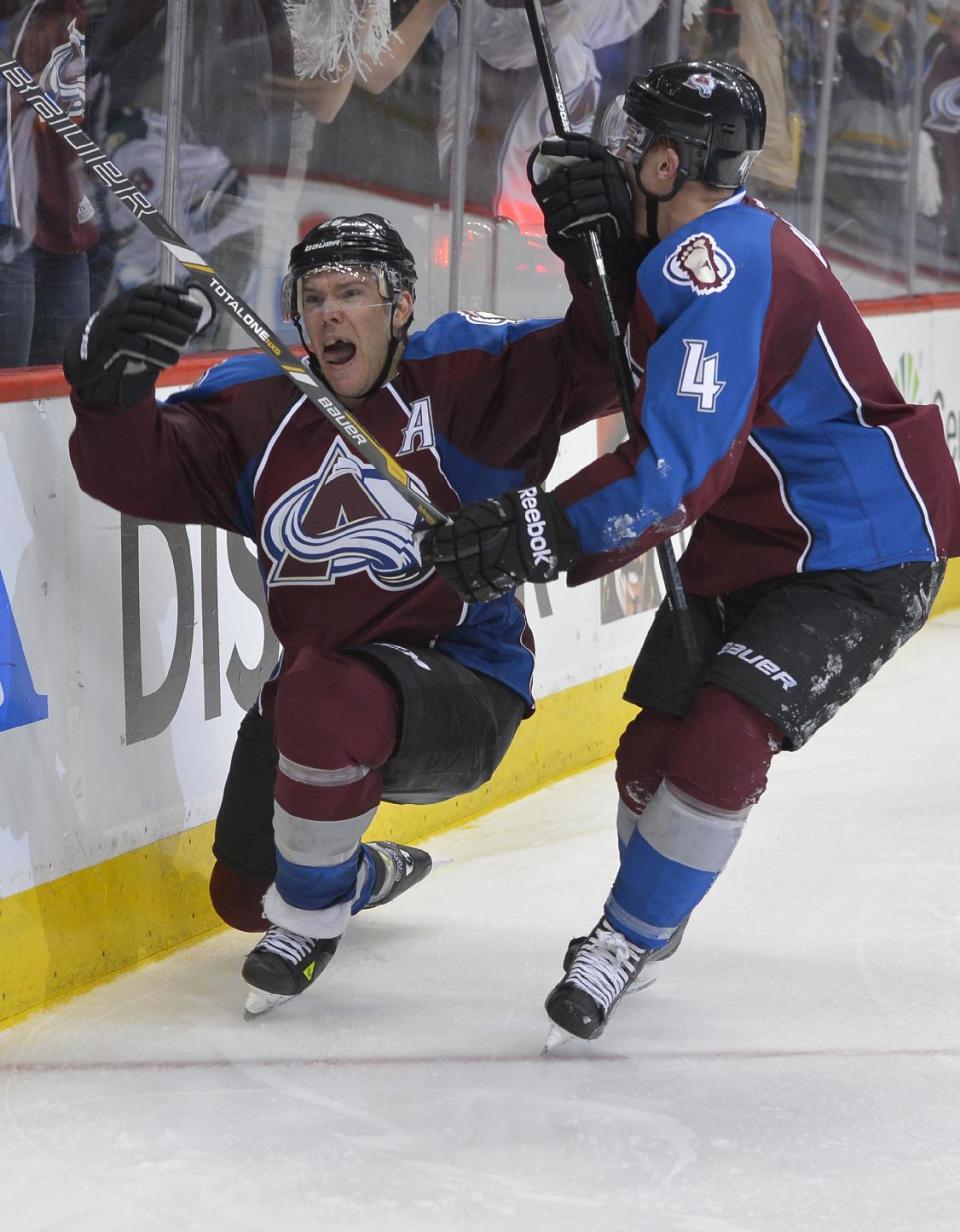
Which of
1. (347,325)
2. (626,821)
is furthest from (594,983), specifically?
(347,325)

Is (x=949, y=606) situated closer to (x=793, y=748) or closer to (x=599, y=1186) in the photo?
(x=793, y=748)

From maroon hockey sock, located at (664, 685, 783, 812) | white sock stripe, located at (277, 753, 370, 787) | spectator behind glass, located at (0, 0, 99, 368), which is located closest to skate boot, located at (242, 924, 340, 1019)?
white sock stripe, located at (277, 753, 370, 787)

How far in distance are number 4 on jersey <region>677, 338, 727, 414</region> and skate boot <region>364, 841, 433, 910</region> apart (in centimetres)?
96

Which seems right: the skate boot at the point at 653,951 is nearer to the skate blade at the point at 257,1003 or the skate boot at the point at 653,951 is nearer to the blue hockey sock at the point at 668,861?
the blue hockey sock at the point at 668,861

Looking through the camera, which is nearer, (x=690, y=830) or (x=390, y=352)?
(x=690, y=830)

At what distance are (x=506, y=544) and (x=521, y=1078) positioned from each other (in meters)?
0.66

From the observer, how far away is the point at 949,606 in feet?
18.6

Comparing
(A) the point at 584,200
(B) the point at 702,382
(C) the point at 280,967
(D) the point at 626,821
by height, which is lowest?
(C) the point at 280,967

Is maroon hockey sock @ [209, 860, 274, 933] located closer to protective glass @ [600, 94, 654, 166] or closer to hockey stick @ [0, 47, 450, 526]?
hockey stick @ [0, 47, 450, 526]

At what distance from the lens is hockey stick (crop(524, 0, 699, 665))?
2.28 meters

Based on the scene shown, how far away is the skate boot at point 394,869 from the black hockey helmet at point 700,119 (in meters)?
1.09

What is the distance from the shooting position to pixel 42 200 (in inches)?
108

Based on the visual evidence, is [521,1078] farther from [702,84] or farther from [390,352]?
[702,84]

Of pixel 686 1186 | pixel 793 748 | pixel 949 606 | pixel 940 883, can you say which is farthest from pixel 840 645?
pixel 949 606
